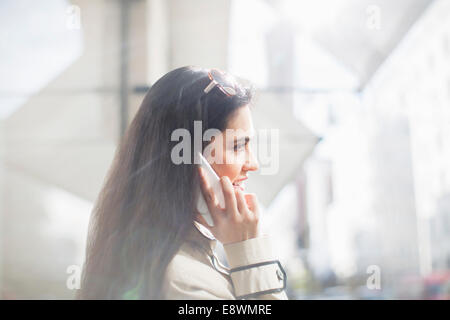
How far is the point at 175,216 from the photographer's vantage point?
0.58m

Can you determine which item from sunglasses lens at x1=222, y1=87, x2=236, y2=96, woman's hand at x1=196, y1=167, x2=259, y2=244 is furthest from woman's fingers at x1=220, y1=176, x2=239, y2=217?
sunglasses lens at x1=222, y1=87, x2=236, y2=96

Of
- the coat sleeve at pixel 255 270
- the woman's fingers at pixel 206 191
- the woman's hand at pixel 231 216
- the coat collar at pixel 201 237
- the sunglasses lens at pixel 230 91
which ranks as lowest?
the coat sleeve at pixel 255 270

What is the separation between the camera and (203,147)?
0.63 m

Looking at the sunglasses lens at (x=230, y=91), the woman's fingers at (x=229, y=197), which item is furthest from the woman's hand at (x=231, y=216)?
the sunglasses lens at (x=230, y=91)

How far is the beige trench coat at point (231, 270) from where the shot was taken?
0.54m

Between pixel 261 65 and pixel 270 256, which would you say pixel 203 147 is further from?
pixel 261 65

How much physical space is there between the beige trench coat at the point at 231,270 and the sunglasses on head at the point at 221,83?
18 centimetres

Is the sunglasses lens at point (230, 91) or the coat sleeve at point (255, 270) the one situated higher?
the sunglasses lens at point (230, 91)

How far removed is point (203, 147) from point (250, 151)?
70 millimetres

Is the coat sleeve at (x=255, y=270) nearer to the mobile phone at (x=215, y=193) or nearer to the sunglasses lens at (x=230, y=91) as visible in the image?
the mobile phone at (x=215, y=193)

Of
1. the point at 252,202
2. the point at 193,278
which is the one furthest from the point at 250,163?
the point at 193,278

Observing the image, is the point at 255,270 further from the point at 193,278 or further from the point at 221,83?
the point at 221,83

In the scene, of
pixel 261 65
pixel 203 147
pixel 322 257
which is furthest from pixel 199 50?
pixel 322 257

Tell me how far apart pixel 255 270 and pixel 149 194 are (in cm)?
17
